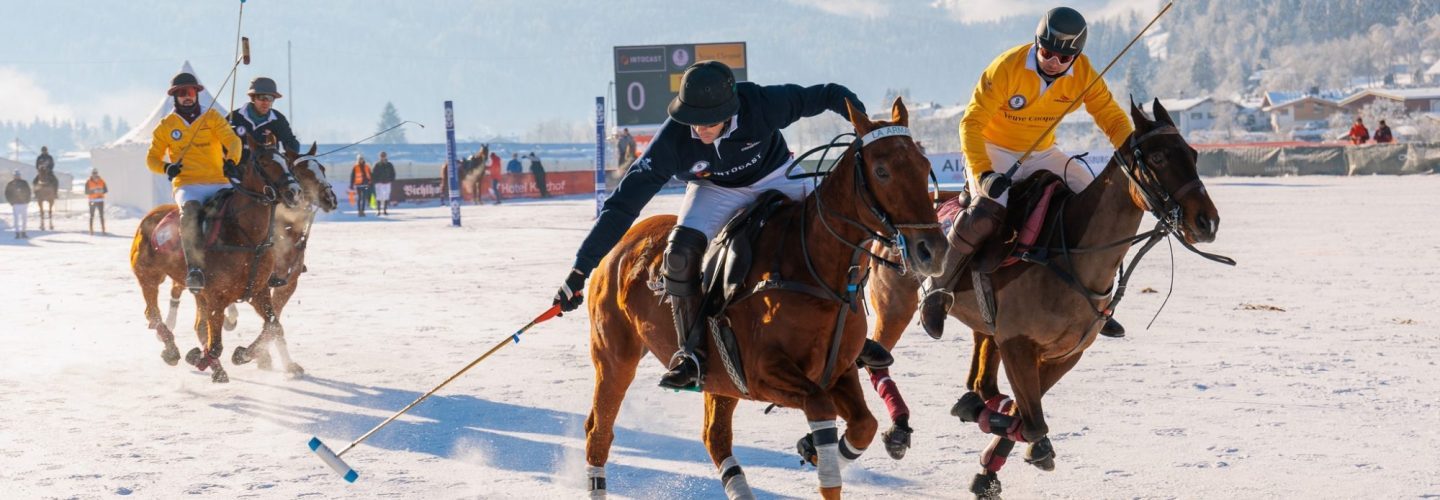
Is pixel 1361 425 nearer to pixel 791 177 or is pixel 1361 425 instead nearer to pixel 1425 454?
pixel 1425 454

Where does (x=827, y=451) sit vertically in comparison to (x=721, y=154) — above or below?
below

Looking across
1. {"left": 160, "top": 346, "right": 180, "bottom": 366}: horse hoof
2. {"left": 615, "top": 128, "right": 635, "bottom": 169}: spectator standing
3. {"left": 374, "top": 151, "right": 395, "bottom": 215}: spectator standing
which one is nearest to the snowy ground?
{"left": 160, "top": 346, "right": 180, "bottom": 366}: horse hoof

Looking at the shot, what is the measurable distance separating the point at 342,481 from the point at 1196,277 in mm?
12155

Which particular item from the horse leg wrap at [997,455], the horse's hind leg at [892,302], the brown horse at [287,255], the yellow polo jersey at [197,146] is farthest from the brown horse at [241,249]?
the horse leg wrap at [997,455]

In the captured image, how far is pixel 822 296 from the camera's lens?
18.9 feet

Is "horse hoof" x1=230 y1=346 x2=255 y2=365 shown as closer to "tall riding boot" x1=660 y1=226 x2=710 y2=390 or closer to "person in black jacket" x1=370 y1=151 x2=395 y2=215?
"tall riding boot" x1=660 y1=226 x2=710 y2=390

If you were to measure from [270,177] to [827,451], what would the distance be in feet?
25.0

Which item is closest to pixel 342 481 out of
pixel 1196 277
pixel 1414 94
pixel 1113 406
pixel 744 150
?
pixel 744 150

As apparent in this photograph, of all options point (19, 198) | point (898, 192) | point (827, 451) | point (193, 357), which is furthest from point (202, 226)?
point (19, 198)

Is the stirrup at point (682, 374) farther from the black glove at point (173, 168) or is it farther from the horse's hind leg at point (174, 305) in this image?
the horse's hind leg at point (174, 305)

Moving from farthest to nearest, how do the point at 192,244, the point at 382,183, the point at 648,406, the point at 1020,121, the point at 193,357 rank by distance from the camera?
the point at 382,183 → the point at 192,244 → the point at 193,357 → the point at 648,406 → the point at 1020,121

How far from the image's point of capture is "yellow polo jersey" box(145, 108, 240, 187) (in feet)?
39.1

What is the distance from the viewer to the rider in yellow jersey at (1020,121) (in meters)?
7.25

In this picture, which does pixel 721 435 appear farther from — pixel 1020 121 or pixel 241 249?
pixel 241 249
